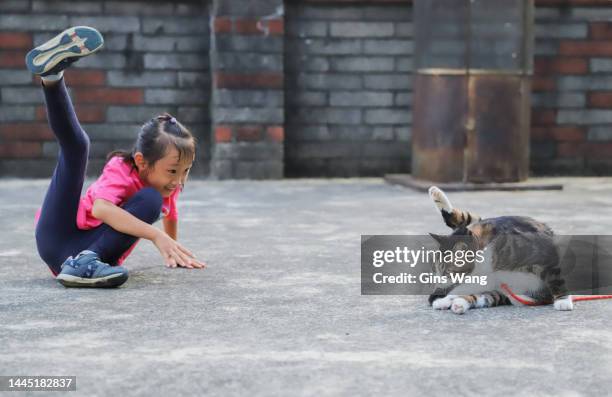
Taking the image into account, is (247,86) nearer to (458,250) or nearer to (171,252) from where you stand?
(171,252)

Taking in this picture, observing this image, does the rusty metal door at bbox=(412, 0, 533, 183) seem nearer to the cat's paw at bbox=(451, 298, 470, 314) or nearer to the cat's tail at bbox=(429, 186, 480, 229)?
the cat's tail at bbox=(429, 186, 480, 229)

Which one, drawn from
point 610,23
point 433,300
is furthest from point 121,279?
point 610,23

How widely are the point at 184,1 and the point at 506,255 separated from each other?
5.50 meters

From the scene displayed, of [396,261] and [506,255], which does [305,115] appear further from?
[506,255]

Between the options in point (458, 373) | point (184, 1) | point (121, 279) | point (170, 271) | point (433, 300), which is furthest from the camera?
point (184, 1)

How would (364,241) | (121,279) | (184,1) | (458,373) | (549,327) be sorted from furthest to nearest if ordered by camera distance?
(184,1), (364,241), (121,279), (549,327), (458,373)

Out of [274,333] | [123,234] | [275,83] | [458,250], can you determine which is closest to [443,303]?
A: [458,250]

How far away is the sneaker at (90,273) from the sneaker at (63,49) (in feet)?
2.43

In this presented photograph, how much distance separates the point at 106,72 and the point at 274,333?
18.3 feet

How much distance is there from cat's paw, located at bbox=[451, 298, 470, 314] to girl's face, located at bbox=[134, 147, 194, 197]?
1153 millimetres

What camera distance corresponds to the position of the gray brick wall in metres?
8.55

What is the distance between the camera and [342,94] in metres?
8.62

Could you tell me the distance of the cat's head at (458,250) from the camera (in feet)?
11.5

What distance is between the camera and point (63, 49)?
3643mm
